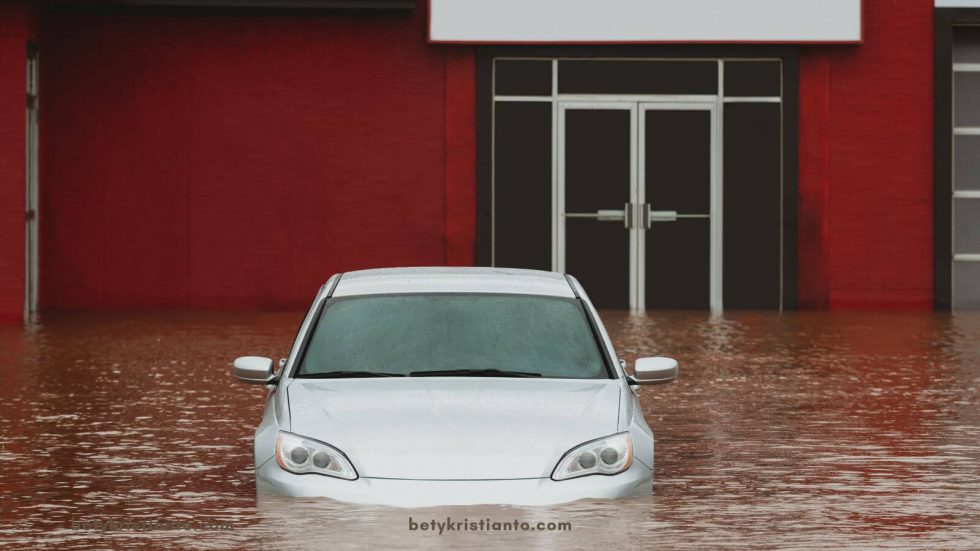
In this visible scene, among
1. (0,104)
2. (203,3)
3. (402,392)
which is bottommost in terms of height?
(402,392)

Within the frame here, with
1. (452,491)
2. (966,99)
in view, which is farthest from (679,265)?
(452,491)

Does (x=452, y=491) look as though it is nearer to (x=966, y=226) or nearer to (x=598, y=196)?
(x=598, y=196)

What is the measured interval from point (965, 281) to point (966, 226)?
775 mm

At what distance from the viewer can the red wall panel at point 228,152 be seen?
79.3 ft

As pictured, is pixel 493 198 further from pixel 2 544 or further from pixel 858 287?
pixel 2 544

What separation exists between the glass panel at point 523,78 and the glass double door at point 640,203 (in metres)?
0.49

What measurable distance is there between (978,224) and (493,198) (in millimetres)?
6811

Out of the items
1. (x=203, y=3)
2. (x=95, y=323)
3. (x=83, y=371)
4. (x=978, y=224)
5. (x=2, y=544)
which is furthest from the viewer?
(x=978, y=224)

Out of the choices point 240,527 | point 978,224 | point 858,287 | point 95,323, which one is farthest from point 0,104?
point 240,527

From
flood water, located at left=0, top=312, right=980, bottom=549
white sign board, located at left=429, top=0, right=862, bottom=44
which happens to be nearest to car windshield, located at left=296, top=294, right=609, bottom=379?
flood water, located at left=0, top=312, right=980, bottom=549

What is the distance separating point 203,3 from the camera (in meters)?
23.5

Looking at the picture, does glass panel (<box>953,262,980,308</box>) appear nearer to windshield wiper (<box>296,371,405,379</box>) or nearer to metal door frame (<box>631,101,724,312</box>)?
metal door frame (<box>631,101,724,312</box>)

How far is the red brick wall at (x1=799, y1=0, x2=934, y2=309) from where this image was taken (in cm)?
2448

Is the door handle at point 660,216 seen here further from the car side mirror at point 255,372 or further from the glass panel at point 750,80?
the car side mirror at point 255,372
